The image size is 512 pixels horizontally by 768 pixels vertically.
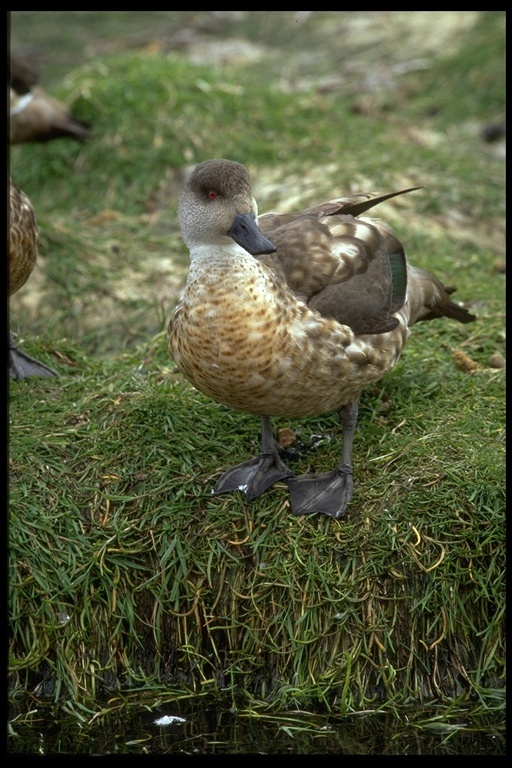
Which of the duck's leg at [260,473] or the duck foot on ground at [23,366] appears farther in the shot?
the duck foot on ground at [23,366]

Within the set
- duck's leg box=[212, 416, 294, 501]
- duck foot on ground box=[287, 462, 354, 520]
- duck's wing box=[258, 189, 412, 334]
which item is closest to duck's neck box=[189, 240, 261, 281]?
duck's wing box=[258, 189, 412, 334]

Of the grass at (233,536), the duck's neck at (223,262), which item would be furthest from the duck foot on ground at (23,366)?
the duck's neck at (223,262)

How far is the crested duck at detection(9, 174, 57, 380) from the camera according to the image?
5.09 meters

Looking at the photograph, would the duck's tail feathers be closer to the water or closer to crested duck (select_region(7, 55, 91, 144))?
the water

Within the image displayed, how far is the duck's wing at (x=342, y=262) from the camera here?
4.16 meters

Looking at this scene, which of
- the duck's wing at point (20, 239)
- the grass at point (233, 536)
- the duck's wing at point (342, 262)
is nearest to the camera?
the grass at point (233, 536)

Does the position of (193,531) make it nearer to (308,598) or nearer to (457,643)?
(308,598)

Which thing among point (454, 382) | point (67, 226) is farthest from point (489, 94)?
point (454, 382)

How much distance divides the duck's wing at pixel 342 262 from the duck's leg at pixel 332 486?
41 centimetres

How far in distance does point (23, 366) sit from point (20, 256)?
0.55 metres

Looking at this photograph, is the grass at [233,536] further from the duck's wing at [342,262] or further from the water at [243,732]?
the duck's wing at [342,262]

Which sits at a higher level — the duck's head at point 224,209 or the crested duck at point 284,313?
the duck's head at point 224,209

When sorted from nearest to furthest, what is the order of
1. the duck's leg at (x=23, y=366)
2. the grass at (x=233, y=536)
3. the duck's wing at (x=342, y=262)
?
the grass at (x=233, y=536)
the duck's wing at (x=342, y=262)
the duck's leg at (x=23, y=366)

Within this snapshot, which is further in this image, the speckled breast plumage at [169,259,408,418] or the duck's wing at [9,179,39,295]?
the duck's wing at [9,179,39,295]
